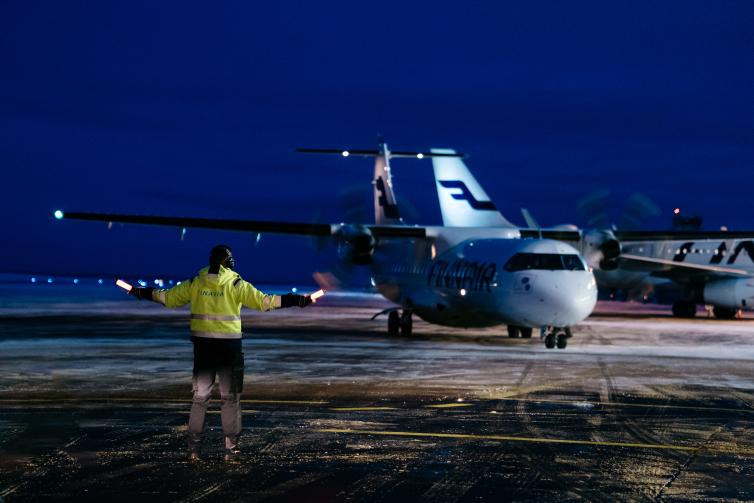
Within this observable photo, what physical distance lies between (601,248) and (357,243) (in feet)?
27.9

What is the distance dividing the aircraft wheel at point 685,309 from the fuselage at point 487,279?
16.1 meters

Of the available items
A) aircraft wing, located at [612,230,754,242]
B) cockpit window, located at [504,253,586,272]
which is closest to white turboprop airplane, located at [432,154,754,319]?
aircraft wing, located at [612,230,754,242]

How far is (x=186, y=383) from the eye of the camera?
14.1 meters

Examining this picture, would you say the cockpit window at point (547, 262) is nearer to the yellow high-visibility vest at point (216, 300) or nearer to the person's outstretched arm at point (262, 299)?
the person's outstretched arm at point (262, 299)

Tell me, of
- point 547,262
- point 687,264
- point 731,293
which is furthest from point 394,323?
point 687,264

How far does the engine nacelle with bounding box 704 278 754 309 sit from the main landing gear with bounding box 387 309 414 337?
58.5 ft

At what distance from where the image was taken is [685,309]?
141ft

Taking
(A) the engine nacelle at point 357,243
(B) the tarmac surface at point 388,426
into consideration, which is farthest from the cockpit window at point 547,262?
(A) the engine nacelle at point 357,243

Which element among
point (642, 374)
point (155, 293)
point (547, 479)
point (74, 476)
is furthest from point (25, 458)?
point (642, 374)

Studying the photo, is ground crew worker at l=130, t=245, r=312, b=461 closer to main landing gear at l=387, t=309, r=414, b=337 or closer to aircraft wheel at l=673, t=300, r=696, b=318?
main landing gear at l=387, t=309, r=414, b=337

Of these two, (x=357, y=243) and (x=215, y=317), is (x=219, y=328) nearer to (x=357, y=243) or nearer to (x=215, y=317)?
(x=215, y=317)

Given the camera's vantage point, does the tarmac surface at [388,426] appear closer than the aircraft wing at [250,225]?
Yes

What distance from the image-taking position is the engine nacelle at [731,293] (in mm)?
39156

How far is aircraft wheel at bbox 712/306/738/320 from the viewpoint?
42406mm
